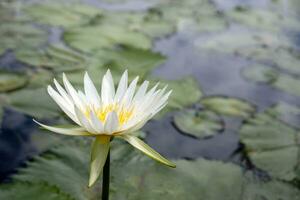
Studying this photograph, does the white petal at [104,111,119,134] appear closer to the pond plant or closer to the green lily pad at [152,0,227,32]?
the pond plant

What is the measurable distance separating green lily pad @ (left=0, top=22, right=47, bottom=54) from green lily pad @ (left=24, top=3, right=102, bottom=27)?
0.19 metres

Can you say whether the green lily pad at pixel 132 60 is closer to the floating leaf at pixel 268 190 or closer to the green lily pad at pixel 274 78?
the green lily pad at pixel 274 78

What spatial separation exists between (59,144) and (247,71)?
1.47 m

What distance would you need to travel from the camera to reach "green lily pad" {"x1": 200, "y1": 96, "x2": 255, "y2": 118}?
214 cm

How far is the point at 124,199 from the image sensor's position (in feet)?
4.60

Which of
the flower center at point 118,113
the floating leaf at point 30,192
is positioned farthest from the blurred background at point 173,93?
the flower center at point 118,113

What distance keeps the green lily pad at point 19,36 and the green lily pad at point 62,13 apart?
19 centimetres

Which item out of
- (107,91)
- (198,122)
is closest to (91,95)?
(107,91)

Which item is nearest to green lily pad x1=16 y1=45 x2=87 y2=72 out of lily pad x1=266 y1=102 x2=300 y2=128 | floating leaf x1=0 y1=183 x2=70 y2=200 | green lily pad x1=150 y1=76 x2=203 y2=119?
green lily pad x1=150 y1=76 x2=203 y2=119

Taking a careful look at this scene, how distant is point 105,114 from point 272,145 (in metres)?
1.01

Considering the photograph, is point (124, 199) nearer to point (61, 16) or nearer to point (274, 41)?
point (61, 16)

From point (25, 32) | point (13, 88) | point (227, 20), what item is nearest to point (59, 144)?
point (13, 88)

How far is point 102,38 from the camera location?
2719 millimetres

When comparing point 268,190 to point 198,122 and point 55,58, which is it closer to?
point 198,122
